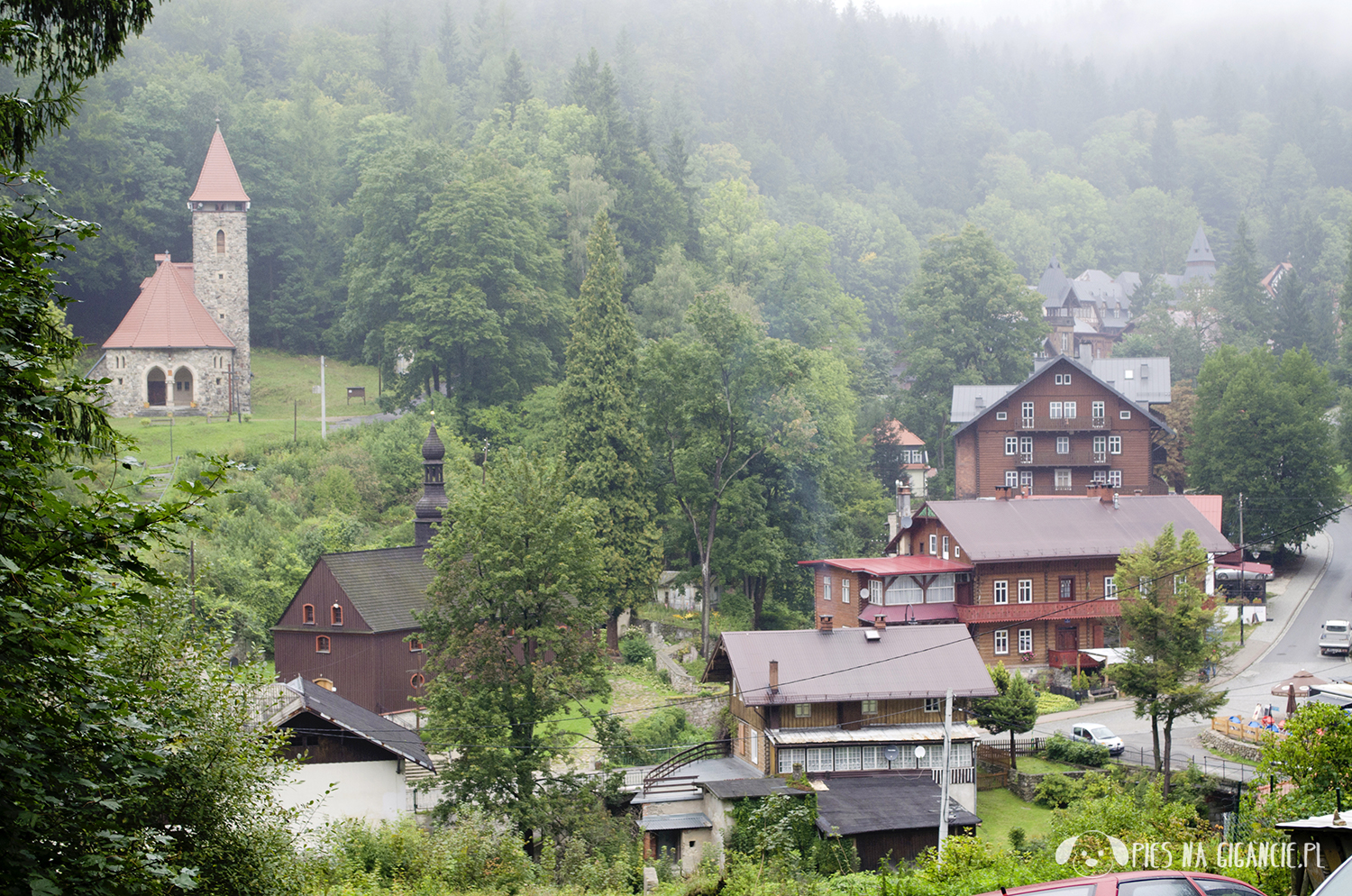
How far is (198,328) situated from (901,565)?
3844cm

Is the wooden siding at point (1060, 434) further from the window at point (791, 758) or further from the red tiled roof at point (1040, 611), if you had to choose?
the window at point (791, 758)

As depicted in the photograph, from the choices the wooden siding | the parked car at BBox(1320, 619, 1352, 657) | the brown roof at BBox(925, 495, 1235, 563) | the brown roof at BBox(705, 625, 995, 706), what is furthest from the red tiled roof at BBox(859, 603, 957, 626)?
the wooden siding

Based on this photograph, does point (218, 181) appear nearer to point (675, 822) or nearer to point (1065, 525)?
point (1065, 525)

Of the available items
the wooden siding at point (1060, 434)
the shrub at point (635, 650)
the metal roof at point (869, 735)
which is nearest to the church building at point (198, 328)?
the shrub at point (635, 650)

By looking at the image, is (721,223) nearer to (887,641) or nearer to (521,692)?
(887,641)

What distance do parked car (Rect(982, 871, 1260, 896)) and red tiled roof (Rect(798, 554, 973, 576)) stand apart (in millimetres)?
35788

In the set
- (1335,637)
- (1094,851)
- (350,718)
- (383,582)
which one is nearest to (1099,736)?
(1335,637)

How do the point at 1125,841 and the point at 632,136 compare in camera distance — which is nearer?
the point at 1125,841

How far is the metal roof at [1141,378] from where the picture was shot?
66.6m

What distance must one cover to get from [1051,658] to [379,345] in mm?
37167

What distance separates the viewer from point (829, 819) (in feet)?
86.5

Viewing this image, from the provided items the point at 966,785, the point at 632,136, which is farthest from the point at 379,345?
the point at 966,785

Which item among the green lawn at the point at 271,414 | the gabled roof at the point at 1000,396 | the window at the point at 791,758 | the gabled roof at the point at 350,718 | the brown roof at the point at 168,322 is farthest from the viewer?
the gabled roof at the point at 1000,396

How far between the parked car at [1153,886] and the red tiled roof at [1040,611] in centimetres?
3609
